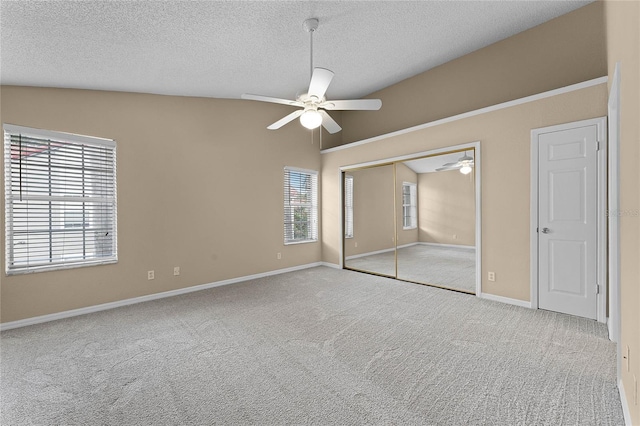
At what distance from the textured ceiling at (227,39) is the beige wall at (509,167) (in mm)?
1188

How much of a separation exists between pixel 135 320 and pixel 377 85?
207 inches

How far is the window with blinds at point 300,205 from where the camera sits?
5.70 metres

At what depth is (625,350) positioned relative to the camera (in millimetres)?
1767

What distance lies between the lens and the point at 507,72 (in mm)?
4145

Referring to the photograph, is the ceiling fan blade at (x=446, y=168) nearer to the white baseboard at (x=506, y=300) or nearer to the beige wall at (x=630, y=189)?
the white baseboard at (x=506, y=300)

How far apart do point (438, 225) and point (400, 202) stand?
0.78 meters

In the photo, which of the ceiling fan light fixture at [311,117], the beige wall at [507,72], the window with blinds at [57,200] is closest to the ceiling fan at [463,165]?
the beige wall at [507,72]

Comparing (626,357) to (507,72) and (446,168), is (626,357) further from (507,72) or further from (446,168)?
(507,72)

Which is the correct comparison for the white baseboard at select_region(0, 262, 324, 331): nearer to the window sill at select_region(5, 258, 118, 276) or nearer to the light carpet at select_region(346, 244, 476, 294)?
the window sill at select_region(5, 258, 118, 276)

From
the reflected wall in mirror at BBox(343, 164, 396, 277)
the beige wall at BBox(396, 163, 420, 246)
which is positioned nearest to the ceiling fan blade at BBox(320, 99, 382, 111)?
the beige wall at BBox(396, 163, 420, 246)

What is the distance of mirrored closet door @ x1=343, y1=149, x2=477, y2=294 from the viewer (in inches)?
165

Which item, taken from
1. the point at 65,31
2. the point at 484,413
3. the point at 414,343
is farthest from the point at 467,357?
the point at 65,31

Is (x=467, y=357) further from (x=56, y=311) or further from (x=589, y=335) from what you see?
(x=56, y=311)

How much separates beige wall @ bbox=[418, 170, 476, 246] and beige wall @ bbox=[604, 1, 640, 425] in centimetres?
222
